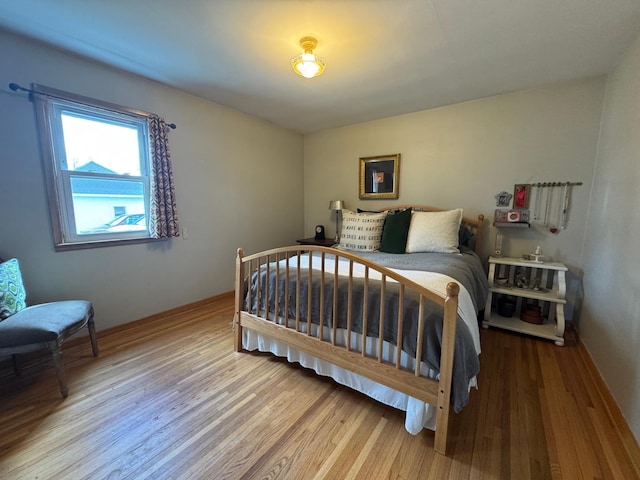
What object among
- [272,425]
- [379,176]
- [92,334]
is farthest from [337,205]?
[92,334]

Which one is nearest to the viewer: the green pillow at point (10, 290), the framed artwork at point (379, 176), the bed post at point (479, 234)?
the green pillow at point (10, 290)

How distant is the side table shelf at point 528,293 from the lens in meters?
2.24

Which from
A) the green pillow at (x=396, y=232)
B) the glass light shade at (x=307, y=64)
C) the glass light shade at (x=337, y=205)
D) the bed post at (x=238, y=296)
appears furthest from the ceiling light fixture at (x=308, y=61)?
the glass light shade at (x=337, y=205)

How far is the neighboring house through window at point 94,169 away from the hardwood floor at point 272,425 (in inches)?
41.9

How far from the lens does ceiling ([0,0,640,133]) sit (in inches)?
59.5

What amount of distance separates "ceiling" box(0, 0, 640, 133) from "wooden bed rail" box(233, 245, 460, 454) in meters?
1.45

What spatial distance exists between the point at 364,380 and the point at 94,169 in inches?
107

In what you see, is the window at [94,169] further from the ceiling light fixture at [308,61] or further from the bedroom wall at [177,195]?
the ceiling light fixture at [308,61]

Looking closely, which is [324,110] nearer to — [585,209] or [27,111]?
[27,111]

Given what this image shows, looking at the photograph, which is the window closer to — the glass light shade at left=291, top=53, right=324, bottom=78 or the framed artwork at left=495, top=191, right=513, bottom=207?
the glass light shade at left=291, top=53, right=324, bottom=78

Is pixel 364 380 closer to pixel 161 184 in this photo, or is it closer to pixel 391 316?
pixel 391 316

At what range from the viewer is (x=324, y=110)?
123 inches

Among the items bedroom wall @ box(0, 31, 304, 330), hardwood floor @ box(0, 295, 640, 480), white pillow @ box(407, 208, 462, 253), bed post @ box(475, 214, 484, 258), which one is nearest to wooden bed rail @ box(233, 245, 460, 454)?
hardwood floor @ box(0, 295, 640, 480)

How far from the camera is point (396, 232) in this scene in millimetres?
2609
